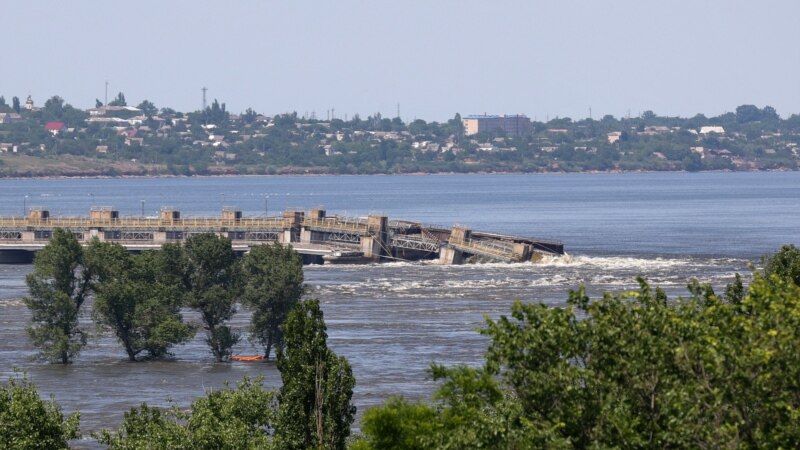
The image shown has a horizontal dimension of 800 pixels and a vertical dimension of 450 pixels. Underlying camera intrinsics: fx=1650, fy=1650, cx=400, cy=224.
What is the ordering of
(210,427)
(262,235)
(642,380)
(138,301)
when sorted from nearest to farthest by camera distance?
(642,380) → (210,427) → (138,301) → (262,235)

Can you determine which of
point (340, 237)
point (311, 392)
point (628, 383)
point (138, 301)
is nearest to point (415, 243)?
point (340, 237)

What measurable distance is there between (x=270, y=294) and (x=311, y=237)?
56515mm

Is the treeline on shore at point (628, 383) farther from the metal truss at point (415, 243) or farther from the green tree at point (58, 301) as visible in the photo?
the metal truss at point (415, 243)

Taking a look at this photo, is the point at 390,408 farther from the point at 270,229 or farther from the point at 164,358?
the point at 270,229

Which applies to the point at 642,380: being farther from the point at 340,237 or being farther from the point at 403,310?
the point at 340,237

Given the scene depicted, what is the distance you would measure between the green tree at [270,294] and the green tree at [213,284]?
0.80m

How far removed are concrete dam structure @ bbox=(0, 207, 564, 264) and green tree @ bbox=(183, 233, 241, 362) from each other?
153 feet

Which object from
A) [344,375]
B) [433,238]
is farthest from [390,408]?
[433,238]

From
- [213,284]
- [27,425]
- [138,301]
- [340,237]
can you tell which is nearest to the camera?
[27,425]

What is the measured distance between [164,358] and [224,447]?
100 ft

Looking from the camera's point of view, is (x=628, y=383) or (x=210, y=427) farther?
(x=210, y=427)

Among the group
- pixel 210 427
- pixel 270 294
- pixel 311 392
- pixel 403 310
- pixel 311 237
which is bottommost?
pixel 403 310

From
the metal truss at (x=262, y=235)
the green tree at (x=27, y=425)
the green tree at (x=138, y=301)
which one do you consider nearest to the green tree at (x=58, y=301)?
the green tree at (x=138, y=301)

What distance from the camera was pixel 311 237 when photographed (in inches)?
4724
